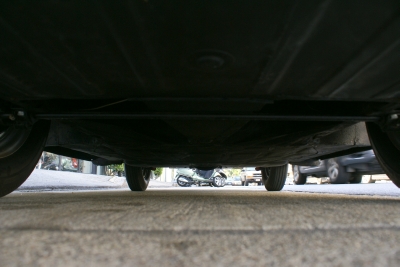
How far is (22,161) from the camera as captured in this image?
5.22 ft

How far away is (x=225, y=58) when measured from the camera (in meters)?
0.96

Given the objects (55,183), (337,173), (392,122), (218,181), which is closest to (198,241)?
(392,122)

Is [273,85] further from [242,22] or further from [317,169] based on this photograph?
[317,169]

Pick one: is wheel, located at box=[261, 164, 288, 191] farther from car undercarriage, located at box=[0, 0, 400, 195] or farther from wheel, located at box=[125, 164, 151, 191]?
car undercarriage, located at box=[0, 0, 400, 195]

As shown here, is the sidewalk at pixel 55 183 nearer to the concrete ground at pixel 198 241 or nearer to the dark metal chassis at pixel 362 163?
the concrete ground at pixel 198 241

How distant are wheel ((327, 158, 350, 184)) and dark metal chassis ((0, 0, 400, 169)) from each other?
5.97 metres

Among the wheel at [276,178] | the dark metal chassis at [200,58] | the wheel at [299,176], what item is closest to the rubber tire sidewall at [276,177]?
the wheel at [276,178]

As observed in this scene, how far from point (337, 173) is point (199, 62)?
687cm

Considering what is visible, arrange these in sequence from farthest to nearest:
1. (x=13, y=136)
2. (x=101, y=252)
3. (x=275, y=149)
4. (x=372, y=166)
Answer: (x=372, y=166) → (x=275, y=149) → (x=13, y=136) → (x=101, y=252)

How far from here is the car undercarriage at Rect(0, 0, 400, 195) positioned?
0.79 meters

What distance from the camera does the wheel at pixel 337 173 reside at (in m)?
6.90

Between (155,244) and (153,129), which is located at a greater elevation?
(153,129)

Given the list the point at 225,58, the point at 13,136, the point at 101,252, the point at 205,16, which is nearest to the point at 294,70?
the point at 225,58

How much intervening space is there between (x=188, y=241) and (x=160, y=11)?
56cm
